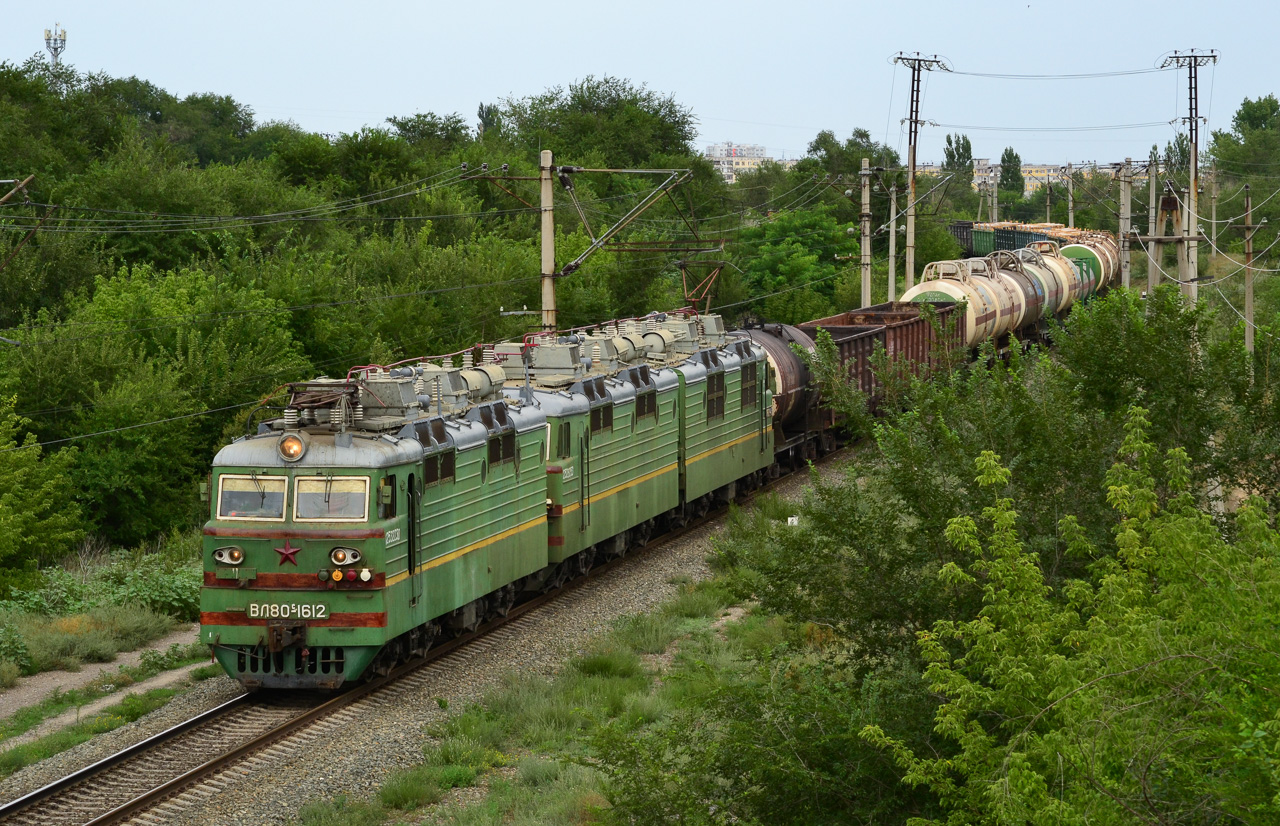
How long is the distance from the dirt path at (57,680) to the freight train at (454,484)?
9.42 feet

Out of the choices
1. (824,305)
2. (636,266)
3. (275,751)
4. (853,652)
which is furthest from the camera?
(824,305)

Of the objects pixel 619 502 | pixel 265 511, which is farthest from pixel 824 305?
pixel 265 511

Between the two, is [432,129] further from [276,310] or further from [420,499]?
[420,499]

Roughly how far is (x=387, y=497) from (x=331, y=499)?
23.4 inches

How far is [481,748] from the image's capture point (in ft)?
46.2

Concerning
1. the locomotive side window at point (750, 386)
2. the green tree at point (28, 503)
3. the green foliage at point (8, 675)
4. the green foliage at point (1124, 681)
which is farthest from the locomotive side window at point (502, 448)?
the green tree at point (28, 503)

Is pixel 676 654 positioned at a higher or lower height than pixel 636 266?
lower

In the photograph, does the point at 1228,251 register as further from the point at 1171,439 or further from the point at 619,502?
the point at 1171,439

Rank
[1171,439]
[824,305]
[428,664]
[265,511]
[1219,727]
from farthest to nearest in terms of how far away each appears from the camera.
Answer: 1. [824,305]
2. [428,664]
3. [265,511]
4. [1171,439]
5. [1219,727]

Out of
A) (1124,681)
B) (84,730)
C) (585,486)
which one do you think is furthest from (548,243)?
(1124,681)

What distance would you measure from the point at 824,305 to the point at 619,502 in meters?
33.3

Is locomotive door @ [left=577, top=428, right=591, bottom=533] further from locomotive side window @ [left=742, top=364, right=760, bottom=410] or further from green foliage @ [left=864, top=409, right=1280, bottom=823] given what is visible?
green foliage @ [left=864, top=409, right=1280, bottom=823]

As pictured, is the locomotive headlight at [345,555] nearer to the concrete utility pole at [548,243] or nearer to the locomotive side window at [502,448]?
the locomotive side window at [502,448]

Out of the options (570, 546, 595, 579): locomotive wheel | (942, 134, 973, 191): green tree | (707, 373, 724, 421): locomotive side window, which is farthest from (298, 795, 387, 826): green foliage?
(942, 134, 973, 191): green tree
